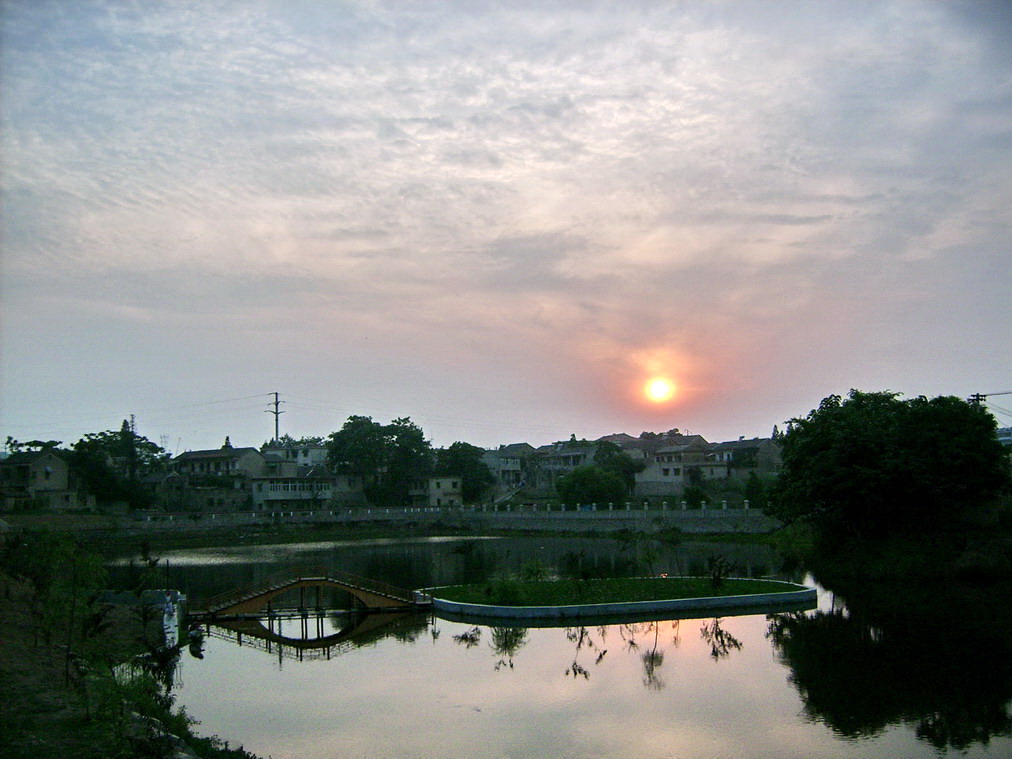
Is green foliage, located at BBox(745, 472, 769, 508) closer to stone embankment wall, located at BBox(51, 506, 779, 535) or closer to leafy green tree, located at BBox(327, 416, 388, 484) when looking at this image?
stone embankment wall, located at BBox(51, 506, 779, 535)

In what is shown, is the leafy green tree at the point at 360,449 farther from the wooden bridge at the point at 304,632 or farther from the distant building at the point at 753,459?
the wooden bridge at the point at 304,632

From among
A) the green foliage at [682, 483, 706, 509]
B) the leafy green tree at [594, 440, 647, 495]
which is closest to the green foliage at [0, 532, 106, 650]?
the green foliage at [682, 483, 706, 509]

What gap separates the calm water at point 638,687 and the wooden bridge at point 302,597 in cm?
132

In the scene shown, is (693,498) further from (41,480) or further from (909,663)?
(41,480)

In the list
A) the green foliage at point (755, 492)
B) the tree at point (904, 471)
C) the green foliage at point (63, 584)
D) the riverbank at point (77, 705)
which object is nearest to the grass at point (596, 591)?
the tree at point (904, 471)

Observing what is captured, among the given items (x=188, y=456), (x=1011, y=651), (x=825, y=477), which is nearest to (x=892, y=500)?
(x=825, y=477)

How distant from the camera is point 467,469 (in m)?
101

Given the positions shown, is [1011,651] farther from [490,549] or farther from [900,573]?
[490,549]

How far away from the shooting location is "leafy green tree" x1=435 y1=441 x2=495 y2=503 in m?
101

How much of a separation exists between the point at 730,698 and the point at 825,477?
85.5ft

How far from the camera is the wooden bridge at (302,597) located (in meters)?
32.8

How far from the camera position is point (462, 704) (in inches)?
817

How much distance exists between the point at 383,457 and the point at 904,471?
6708 centimetres

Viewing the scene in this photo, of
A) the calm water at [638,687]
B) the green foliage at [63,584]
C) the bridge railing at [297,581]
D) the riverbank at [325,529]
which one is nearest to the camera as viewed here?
the calm water at [638,687]
